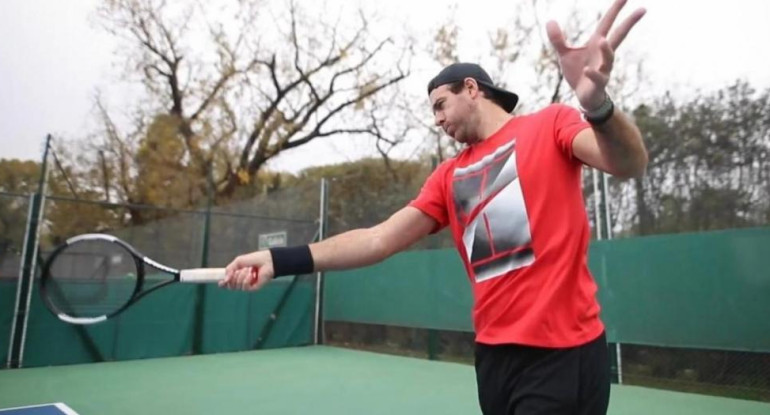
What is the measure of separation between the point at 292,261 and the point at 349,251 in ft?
0.55

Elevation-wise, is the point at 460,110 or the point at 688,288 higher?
the point at 460,110

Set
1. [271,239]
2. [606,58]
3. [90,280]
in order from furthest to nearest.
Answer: [271,239]
[90,280]
[606,58]

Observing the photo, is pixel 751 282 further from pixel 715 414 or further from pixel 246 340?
pixel 246 340

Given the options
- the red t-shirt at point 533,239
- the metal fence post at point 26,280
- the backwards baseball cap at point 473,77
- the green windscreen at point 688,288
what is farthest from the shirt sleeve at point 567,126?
the metal fence post at point 26,280

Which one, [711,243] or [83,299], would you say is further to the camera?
[83,299]

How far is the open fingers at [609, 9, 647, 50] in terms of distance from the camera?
1095mm

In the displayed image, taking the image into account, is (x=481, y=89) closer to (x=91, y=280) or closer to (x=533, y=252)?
(x=533, y=252)

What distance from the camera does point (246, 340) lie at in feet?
26.5

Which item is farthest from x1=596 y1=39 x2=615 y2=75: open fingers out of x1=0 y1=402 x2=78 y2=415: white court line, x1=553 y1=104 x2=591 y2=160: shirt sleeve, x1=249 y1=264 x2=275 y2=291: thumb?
x1=0 y1=402 x2=78 y2=415: white court line

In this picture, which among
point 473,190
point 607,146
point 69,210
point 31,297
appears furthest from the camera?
point 69,210

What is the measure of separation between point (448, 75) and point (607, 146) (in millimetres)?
591

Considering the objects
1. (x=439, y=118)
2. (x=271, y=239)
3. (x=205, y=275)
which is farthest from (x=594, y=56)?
(x=271, y=239)

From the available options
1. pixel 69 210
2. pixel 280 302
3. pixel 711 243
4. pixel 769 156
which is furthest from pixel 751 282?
pixel 69 210

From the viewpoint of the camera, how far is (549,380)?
50.2 inches
